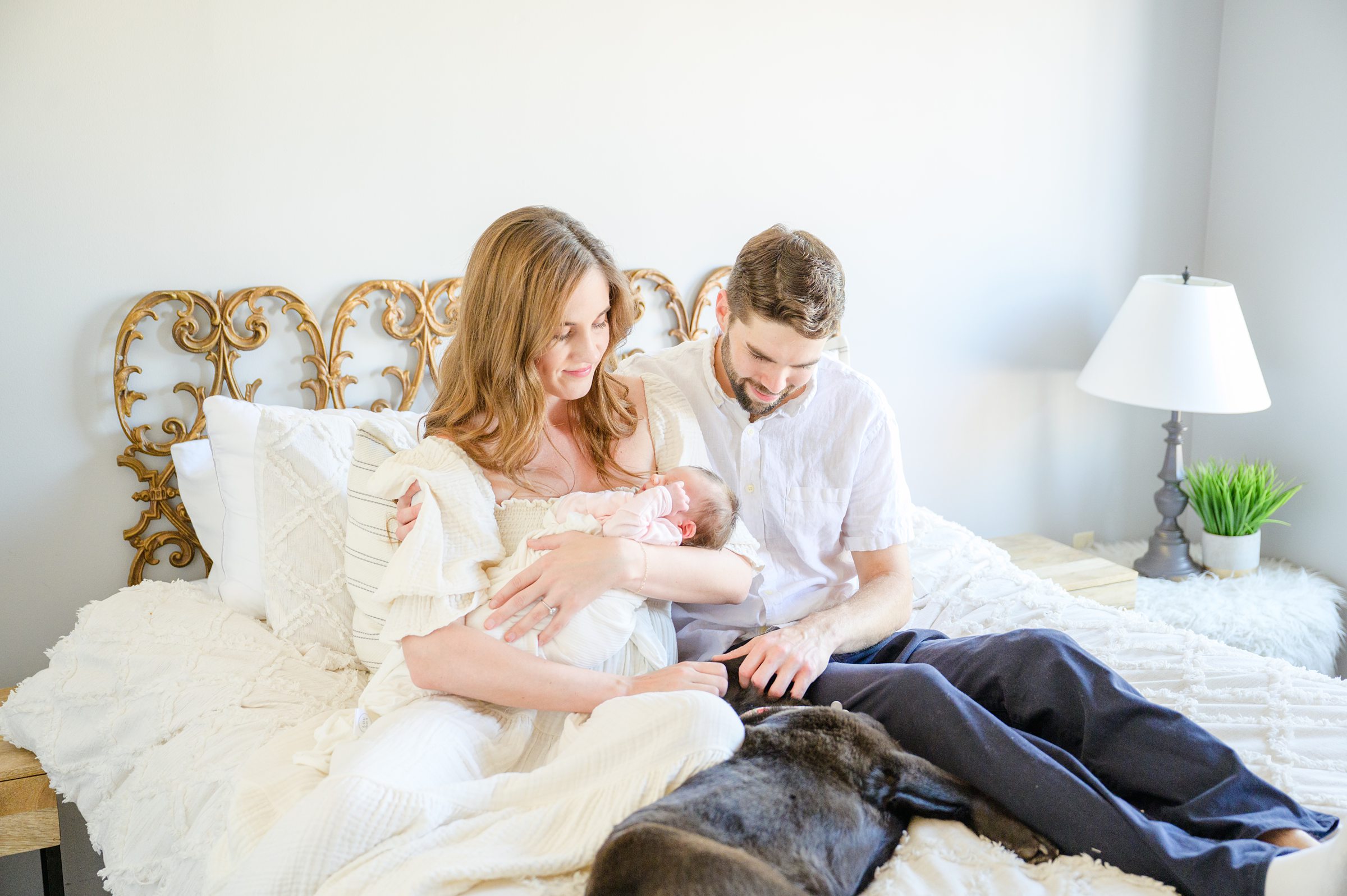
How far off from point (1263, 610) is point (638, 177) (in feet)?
6.65

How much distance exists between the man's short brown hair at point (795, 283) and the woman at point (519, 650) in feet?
0.72

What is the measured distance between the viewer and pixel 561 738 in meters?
1.43

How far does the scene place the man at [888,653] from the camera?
4.01ft

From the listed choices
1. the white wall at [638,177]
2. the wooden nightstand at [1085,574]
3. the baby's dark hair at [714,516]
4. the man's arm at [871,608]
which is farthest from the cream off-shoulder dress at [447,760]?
the wooden nightstand at [1085,574]

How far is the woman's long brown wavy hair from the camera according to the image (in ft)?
5.02

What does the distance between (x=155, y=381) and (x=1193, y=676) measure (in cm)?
202

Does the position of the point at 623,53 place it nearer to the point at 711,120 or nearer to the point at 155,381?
the point at 711,120

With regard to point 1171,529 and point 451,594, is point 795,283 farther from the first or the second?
point 1171,529

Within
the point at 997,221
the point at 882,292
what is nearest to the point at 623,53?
the point at 882,292

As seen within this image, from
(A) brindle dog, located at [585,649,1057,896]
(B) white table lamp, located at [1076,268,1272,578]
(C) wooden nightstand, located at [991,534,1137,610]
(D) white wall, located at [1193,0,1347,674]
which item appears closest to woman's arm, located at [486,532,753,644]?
(A) brindle dog, located at [585,649,1057,896]

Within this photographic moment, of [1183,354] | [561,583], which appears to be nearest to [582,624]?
[561,583]

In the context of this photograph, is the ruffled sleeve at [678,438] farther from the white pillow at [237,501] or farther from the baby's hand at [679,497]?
the white pillow at [237,501]

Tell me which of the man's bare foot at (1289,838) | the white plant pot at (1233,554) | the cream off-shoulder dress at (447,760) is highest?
the cream off-shoulder dress at (447,760)

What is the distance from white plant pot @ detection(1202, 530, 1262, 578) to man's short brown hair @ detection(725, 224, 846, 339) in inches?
75.6
